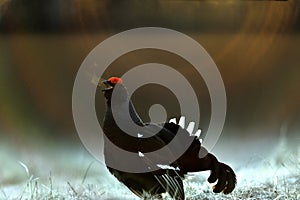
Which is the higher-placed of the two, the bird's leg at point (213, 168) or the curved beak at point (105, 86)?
the curved beak at point (105, 86)

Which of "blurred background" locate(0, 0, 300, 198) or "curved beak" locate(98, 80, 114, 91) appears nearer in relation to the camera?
"curved beak" locate(98, 80, 114, 91)

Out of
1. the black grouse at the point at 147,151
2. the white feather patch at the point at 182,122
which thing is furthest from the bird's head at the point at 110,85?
the white feather patch at the point at 182,122

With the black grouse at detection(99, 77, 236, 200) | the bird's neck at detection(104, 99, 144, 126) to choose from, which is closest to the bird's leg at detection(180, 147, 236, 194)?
the black grouse at detection(99, 77, 236, 200)

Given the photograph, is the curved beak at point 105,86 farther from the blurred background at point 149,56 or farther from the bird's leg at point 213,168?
the bird's leg at point 213,168

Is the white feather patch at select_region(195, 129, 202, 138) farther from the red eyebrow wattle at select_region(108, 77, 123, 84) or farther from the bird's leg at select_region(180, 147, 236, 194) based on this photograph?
the red eyebrow wattle at select_region(108, 77, 123, 84)

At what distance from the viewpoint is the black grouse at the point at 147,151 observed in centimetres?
81

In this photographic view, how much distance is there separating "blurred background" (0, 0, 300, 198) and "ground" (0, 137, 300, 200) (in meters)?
0.03

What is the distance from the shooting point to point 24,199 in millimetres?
852

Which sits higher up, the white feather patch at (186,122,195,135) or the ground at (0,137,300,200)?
the white feather patch at (186,122,195,135)

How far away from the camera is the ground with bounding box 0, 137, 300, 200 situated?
0.86 metres

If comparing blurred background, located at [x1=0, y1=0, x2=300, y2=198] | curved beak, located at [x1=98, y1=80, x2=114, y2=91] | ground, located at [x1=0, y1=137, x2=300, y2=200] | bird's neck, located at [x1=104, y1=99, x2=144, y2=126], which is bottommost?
ground, located at [x1=0, y1=137, x2=300, y2=200]

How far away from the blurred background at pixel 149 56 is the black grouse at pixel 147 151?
85mm

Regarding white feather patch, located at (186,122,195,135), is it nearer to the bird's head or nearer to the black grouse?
the black grouse

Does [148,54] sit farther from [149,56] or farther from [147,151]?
[147,151]
